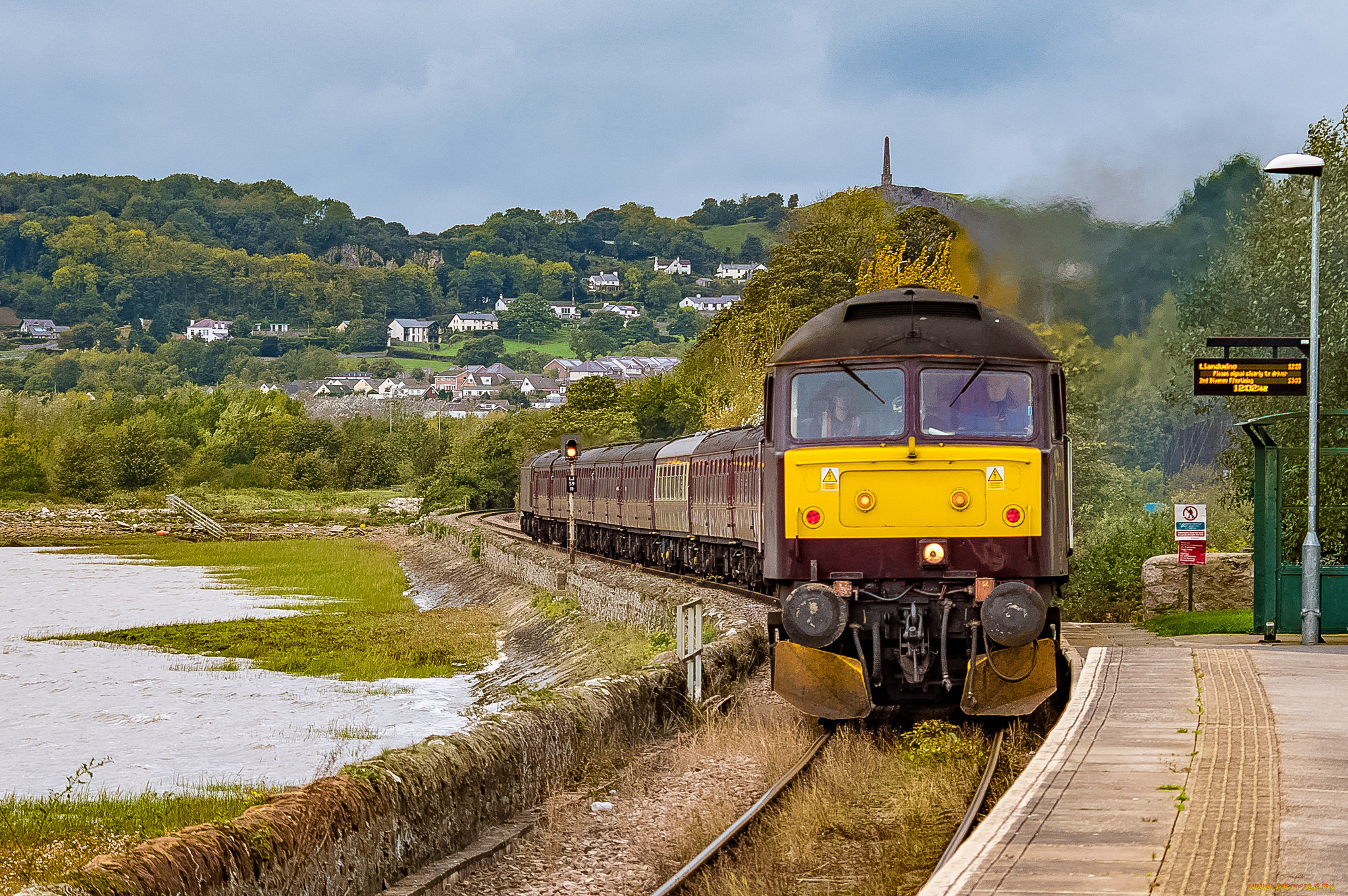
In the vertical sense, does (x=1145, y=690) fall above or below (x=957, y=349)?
below

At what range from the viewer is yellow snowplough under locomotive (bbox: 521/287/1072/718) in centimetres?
1181

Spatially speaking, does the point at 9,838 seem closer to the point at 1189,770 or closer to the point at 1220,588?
the point at 1189,770

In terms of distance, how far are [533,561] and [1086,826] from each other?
31.6 m

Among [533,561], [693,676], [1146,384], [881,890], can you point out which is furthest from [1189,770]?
[1146,384]

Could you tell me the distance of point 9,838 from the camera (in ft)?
44.8

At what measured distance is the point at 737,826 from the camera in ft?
31.3

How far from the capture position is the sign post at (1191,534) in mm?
20891

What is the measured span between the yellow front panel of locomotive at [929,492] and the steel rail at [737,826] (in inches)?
73.8

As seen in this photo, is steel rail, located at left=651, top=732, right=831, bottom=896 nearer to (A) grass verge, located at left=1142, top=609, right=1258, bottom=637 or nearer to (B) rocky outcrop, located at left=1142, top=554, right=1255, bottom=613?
(A) grass verge, located at left=1142, top=609, right=1258, bottom=637

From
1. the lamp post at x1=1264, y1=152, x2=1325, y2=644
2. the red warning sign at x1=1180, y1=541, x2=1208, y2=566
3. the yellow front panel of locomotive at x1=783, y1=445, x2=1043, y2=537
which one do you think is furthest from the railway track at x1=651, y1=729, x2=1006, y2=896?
the red warning sign at x1=1180, y1=541, x2=1208, y2=566

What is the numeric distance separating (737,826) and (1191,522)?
45.0 ft

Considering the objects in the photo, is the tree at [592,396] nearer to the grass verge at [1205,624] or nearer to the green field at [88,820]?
the grass verge at [1205,624]

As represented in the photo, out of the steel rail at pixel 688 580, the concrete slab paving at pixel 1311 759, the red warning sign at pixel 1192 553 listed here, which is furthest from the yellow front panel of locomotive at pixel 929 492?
the red warning sign at pixel 1192 553

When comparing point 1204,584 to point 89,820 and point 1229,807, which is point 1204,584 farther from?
point 89,820
